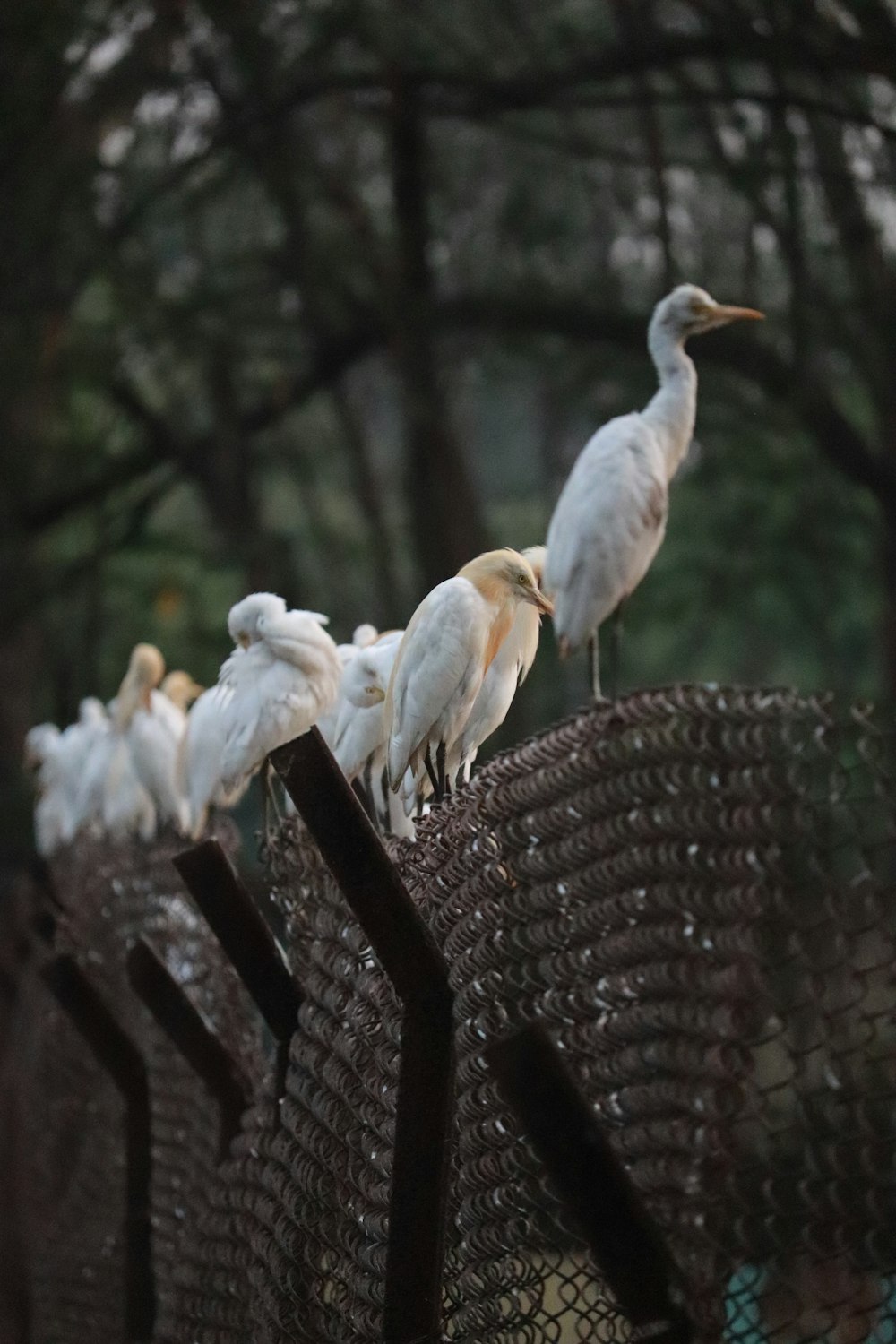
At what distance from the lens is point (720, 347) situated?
455 inches

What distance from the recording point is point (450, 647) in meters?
3.34

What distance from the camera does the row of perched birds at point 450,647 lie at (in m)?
3.43

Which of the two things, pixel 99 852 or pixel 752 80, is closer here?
pixel 99 852

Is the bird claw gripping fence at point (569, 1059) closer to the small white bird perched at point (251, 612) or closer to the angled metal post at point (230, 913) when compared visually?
the angled metal post at point (230, 913)

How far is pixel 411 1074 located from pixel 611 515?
2.45 meters

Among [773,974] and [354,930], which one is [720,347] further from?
[773,974]

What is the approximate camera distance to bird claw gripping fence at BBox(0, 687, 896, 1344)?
4.57 ft

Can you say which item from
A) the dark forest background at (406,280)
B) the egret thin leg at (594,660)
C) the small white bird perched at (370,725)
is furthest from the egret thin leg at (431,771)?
the dark forest background at (406,280)

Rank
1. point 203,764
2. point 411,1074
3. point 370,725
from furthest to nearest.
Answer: point 203,764
point 370,725
point 411,1074

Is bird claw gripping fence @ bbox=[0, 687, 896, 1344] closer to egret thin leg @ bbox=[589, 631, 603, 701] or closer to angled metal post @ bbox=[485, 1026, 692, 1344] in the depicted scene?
angled metal post @ bbox=[485, 1026, 692, 1344]

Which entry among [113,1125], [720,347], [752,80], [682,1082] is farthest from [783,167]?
[682,1082]

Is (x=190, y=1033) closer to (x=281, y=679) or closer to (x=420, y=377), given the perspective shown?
(x=281, y=679)

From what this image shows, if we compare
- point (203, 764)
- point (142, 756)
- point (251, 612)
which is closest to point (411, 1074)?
point (251, 612)

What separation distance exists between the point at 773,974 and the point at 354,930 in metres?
1.28
